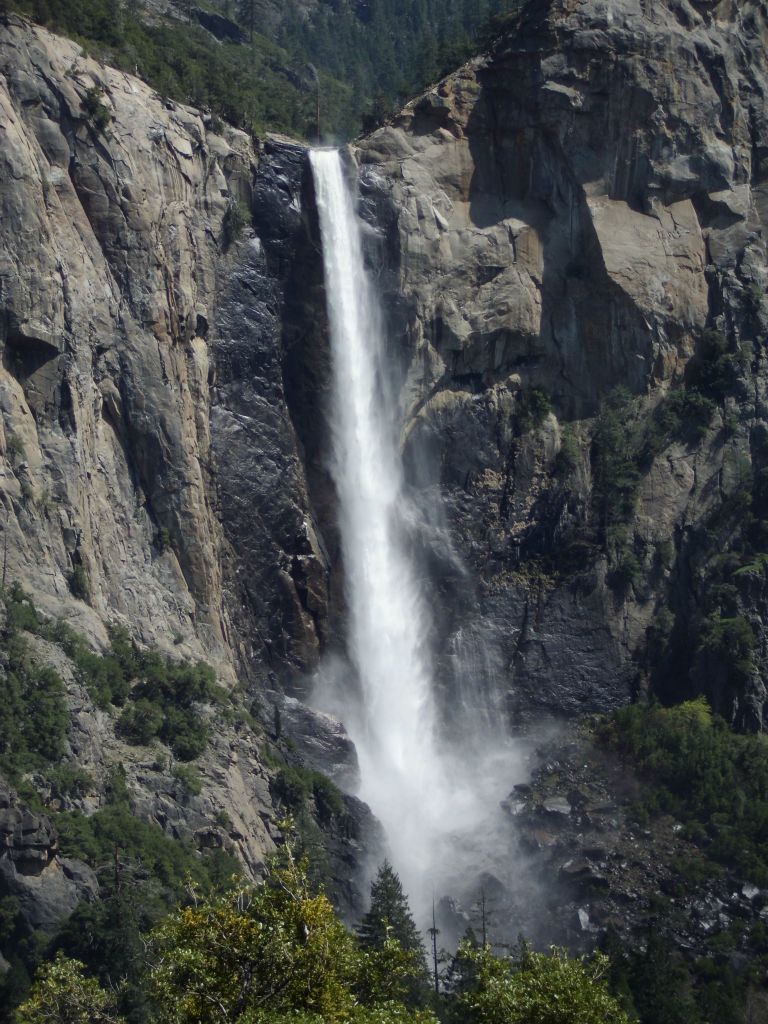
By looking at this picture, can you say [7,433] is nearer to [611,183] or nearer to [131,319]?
[131,319]

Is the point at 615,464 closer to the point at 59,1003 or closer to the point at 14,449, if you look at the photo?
the point at 14,449

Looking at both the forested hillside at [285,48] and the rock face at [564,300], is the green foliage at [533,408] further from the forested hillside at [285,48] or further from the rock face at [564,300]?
the forested hillside at [285,48]

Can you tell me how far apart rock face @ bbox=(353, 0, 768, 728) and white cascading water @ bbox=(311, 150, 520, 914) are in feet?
4.00

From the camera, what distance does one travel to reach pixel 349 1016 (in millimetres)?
24781

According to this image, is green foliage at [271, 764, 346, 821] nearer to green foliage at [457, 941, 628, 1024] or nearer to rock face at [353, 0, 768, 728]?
rock face at [353, 0, 768, 728]

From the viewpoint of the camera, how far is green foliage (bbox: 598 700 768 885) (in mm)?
56594

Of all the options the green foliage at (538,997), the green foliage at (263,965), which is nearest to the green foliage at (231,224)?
the green foliage at (538,997)

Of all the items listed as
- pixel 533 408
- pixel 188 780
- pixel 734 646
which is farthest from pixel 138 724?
pixel 734 646

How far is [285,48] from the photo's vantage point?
118m

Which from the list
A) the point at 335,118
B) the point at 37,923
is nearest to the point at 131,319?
the point at 37,923

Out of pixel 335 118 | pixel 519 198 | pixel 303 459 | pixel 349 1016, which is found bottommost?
→ pixel 349 1016

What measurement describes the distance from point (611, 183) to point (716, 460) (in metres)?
13.3

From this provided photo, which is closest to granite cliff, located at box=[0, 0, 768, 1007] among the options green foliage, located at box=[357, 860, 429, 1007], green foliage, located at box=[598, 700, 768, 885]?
green foliage, located at box=[598, 700, 768, 885]

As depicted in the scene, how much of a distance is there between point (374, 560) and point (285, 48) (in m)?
63.5
